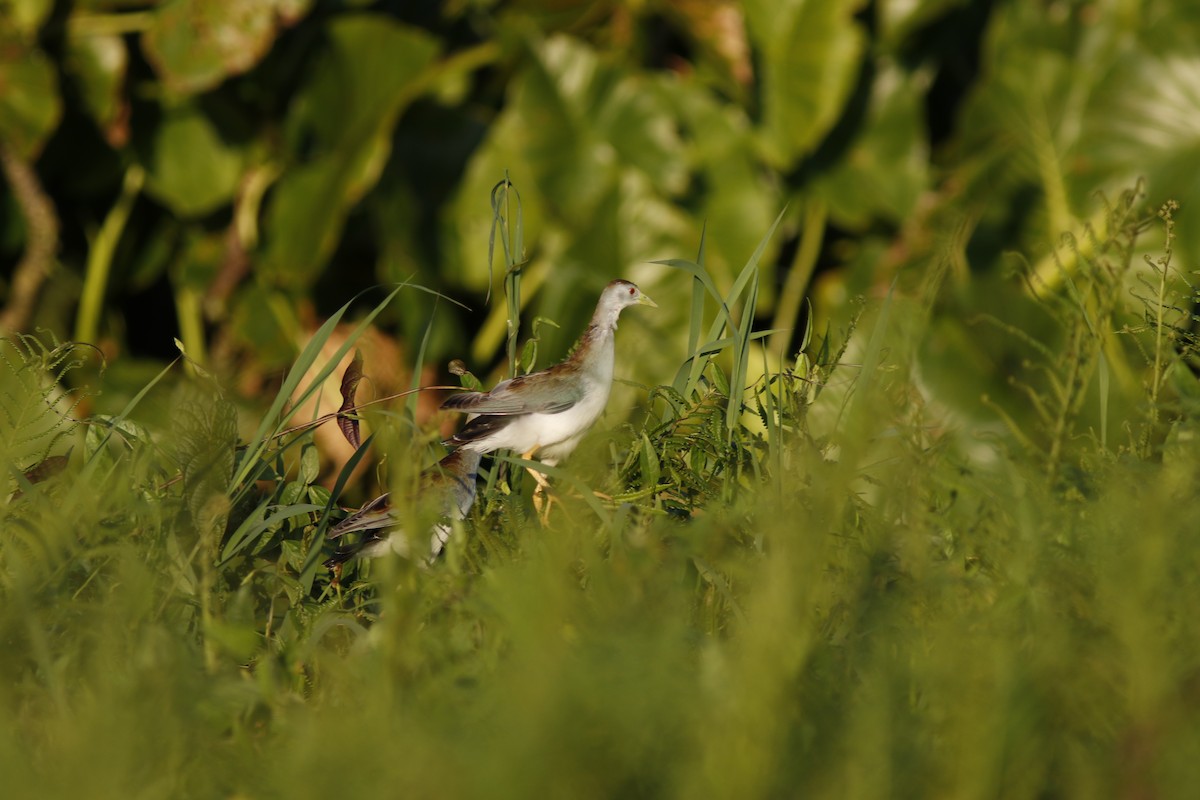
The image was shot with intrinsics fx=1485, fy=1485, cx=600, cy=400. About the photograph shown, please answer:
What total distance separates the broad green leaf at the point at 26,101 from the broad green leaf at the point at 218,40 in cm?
36

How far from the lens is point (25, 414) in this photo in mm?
1622

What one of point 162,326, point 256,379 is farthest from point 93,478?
point 162,326

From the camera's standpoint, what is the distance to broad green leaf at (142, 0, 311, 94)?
14.8 ft

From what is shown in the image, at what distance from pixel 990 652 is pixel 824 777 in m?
0.18

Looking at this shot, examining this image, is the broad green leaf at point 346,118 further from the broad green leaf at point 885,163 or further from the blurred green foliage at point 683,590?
the broad green leaf at point 885,163

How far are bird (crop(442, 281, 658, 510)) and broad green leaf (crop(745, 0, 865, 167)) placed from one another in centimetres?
317

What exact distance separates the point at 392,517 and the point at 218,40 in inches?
127

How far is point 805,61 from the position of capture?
500 centimetres

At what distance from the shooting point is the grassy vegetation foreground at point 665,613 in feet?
3.19

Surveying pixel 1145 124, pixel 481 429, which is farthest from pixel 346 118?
pixel 481 429

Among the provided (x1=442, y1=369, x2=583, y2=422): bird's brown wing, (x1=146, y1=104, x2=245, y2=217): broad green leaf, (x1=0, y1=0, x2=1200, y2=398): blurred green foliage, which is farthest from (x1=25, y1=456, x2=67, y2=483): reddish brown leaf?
(x1=146, y1=104, x2=245, y2=217): broad green leaf

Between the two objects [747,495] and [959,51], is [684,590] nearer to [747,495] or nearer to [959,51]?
[747,495]

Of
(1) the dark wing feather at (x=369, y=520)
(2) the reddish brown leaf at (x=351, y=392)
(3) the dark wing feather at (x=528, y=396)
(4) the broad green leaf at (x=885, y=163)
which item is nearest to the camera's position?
(1) the dark wing feather at (x=369, y=520)

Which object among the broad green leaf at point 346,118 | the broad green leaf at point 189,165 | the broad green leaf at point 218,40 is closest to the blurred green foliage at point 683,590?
the broad green leaf at point 346,118
